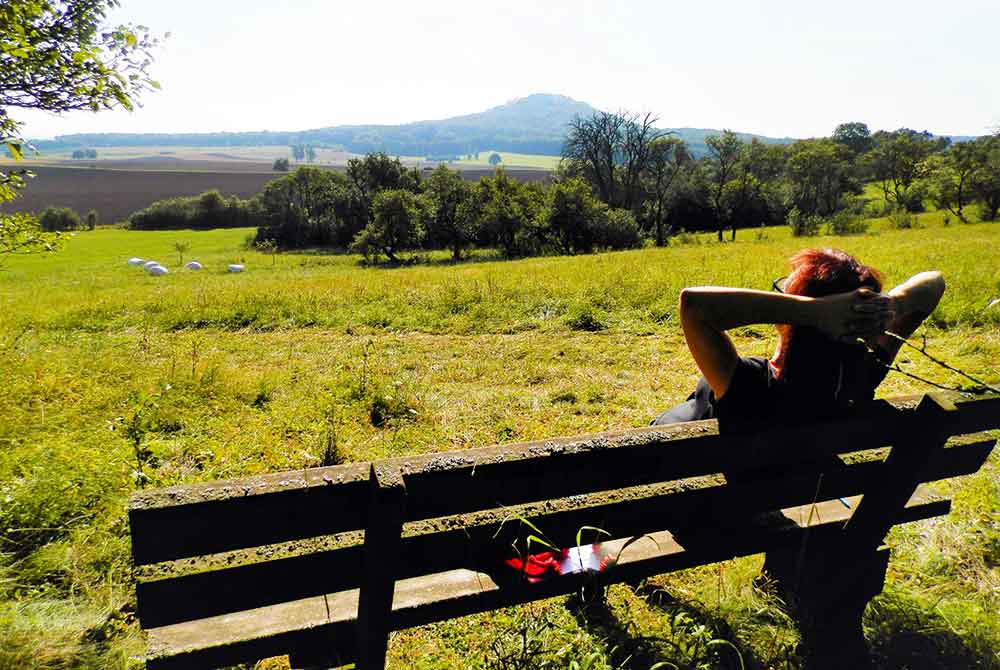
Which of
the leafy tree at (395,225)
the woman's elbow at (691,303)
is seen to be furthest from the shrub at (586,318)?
the leafy tree at (395,225)

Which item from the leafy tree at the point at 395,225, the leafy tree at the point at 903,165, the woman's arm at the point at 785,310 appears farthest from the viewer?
the leafy tree at the point at 903,165

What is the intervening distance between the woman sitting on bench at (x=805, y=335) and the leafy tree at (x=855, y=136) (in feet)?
411

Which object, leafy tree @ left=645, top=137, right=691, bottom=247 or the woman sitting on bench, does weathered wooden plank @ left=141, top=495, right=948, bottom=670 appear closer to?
the woman sitting on bench

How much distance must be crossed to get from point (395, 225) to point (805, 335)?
2118 inches

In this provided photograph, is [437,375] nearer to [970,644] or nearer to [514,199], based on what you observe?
[970,644]

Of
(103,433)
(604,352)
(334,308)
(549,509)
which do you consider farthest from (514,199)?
(549,509)

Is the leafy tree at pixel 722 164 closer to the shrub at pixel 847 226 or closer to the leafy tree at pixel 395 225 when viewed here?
the shrub at pixel 847 226

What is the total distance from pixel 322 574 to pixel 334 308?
12272mm

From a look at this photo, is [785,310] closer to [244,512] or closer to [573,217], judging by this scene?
[244,512]

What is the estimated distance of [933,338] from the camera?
9.29 metres

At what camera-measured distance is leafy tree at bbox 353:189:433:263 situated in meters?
54.0

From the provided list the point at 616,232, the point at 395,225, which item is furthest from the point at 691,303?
the point at 616,232

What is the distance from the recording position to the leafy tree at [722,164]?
6412 centimetres

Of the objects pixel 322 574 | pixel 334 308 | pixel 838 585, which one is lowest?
pixel 334 308
